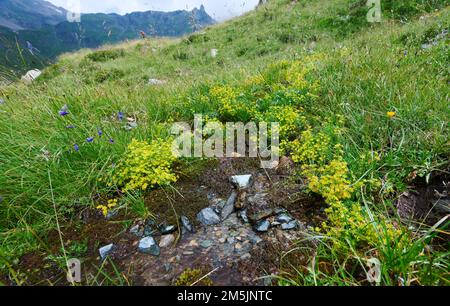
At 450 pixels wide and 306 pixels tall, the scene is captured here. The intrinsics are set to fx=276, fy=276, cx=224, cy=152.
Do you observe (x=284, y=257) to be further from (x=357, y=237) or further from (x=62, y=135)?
(x=62, y=135)

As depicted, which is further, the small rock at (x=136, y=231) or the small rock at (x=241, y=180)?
the small rock at (x=241, y=180)

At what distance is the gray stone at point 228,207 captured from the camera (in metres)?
2.59

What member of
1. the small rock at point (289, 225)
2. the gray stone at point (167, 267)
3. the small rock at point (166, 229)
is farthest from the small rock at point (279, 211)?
the gray stone at point (167, 267)

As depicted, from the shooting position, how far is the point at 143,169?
278 centimetres

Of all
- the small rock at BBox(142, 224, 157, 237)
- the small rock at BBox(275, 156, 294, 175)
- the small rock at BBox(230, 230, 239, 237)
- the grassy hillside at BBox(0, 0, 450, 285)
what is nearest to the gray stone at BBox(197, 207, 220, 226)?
the small rock at BBox(230, 230, 239, 237)

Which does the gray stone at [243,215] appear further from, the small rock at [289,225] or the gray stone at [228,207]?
the small rock at [289,225]

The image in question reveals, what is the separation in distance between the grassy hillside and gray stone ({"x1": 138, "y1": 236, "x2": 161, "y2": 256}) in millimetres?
332

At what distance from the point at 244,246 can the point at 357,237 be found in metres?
0.84

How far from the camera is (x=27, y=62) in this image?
3.84 metres

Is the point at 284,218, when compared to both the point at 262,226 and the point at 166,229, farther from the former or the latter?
the point at 166,229

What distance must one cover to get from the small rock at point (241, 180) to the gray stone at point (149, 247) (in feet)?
3.39

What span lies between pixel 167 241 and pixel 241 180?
1.02 meters

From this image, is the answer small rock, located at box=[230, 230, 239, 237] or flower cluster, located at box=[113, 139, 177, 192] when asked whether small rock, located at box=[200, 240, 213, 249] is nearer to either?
small rock, located at box=[230, 230, 239, 237]
